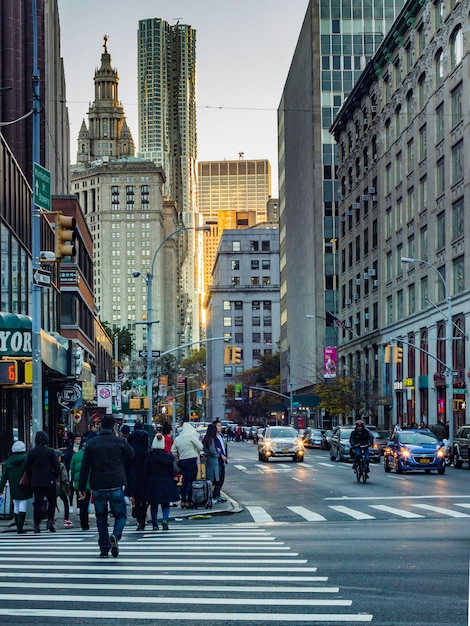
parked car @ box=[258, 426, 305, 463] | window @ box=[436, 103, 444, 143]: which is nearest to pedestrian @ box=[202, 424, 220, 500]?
parked car @ box=[258, 426, 305, 463]

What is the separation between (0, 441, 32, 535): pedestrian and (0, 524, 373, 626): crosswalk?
11.2 ft

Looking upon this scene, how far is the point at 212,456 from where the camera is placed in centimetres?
2691

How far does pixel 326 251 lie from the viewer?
374 feet

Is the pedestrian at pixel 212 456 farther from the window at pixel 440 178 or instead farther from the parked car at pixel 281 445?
the window at pixel 440 178

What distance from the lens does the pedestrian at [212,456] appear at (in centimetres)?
2661

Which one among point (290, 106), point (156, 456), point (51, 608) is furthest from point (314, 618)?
point (290, 106)

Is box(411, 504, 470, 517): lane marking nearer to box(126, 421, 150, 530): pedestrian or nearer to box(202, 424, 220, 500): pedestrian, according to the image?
box(202, 424, 220, 500): pedestrian

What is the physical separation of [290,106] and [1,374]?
382 ft

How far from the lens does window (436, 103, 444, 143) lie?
66.6 metres

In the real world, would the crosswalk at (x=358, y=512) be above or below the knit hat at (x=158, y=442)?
below

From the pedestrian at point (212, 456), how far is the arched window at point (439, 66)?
45.3 metres

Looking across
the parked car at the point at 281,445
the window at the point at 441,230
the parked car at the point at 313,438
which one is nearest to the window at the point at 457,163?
the window at the point at 441,230

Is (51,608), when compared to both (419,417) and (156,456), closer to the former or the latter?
(156,456)

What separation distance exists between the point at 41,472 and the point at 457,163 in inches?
1876
